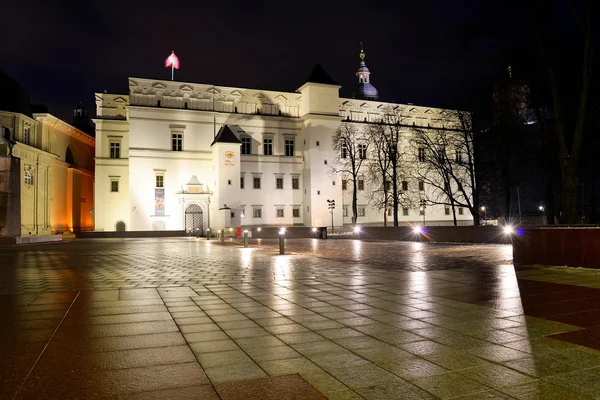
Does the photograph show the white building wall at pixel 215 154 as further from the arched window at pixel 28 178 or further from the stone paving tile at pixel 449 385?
the stone paving tile at pixel 449 385

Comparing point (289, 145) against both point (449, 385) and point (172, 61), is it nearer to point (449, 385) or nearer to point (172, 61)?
point (172, 61)

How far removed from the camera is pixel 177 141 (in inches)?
2168

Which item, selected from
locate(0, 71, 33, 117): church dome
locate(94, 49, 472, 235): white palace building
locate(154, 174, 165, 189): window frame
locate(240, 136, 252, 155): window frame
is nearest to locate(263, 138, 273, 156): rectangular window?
locate(94, 49, 472, 235): white palace building

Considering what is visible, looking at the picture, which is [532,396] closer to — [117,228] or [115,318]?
[115,318]

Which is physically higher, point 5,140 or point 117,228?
point 5,140

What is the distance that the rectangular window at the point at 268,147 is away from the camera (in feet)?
194

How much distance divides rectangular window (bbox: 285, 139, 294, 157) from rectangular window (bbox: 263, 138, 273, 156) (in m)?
2.00

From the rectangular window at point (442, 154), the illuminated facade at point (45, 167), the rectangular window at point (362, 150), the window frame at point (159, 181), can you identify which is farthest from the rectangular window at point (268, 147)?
the rectangular window at point (442, 154)

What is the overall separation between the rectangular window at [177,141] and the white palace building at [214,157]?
4.6 inches

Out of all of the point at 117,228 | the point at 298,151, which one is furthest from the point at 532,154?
the point at 117,228

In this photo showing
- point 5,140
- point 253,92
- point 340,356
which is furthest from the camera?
point 253,92

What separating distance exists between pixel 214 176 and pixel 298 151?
1146 cm

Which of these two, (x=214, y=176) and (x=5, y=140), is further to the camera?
(x=214, y=176)

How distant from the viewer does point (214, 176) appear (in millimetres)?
55688
